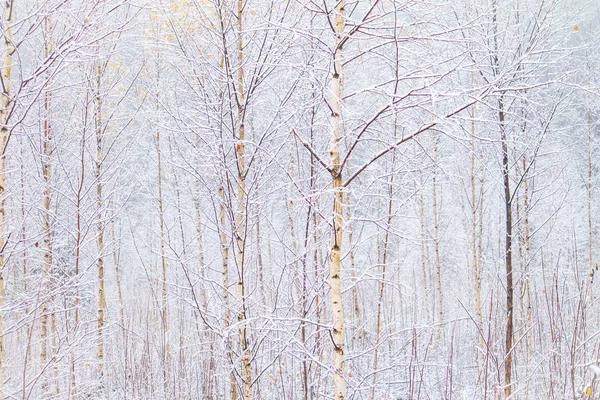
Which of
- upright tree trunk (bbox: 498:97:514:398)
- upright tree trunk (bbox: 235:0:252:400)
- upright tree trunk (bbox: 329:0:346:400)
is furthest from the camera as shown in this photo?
upright tree trunk (bbox: 498:97:514:398)

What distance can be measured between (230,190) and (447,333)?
29.0ft

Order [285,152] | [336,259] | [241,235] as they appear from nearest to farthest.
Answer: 1. [336,259]
2. [241,235]
3. [285,152]

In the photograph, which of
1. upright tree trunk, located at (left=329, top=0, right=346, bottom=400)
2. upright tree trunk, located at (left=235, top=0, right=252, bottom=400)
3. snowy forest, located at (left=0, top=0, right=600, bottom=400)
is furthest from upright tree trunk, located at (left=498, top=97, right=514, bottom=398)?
upright tree trunk, located at (left=329, top=0, right=346, bottom=400)

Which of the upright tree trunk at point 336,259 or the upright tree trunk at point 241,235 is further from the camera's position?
the upright tree trunk at point 241,235

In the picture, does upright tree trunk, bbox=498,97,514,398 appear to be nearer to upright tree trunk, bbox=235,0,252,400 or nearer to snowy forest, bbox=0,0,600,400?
snowy forest, bbox=0,0,600,400

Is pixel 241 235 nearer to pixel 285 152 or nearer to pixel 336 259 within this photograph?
pixel 336 259

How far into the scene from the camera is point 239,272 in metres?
3.27

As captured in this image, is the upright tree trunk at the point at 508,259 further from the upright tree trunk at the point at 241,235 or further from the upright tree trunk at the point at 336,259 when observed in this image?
the upright tree trunk at the point at 336,259

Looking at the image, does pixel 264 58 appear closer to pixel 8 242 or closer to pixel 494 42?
pixel 8 242

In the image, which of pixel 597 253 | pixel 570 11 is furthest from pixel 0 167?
pixel 597 253

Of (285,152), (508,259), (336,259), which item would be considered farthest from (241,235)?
(508,259)

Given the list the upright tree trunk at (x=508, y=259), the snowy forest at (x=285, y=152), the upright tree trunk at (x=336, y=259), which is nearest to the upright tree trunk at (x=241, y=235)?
the snowy forest at (x=285, y=152)

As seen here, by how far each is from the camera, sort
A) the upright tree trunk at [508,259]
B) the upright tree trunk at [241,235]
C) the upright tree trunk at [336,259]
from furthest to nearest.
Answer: the upright tree trunk at [508,259] → the upright tree trunk at [241,235] → the upright tree trunk at [336,259]

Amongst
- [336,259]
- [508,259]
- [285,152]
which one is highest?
[285,152]
